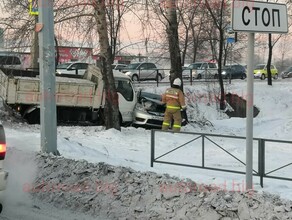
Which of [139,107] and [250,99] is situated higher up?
[250,99]

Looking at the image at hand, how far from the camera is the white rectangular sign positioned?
16.5 ft

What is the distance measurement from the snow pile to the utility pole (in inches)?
28.3

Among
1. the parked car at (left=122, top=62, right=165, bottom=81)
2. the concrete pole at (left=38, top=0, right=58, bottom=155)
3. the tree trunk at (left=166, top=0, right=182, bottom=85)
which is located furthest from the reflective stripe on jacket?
the parked car at (left=122, top=62, right=165, bottom=81)

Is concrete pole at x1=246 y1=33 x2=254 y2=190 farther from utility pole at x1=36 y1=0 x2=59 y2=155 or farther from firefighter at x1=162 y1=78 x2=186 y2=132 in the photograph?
firefighter at x1=162 y1=78 x2=186 y2=132

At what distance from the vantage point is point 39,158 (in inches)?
295

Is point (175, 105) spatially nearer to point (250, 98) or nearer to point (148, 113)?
point (148, 113)

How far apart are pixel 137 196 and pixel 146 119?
1030 centimetres

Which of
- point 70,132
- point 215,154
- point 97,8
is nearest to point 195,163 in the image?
point 215,154

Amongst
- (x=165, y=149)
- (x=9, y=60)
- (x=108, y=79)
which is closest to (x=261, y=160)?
(x=165, y=149)

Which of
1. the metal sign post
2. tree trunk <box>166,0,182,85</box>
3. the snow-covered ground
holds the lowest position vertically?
the snow-covered ground

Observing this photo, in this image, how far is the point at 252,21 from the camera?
5.11 metres

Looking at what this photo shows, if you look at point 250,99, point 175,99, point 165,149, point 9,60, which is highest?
point 9,60

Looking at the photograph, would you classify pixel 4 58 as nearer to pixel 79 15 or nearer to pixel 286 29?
pixel 79 15

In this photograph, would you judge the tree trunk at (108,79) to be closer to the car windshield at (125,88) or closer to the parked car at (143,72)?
the car windshield at (125,88)
